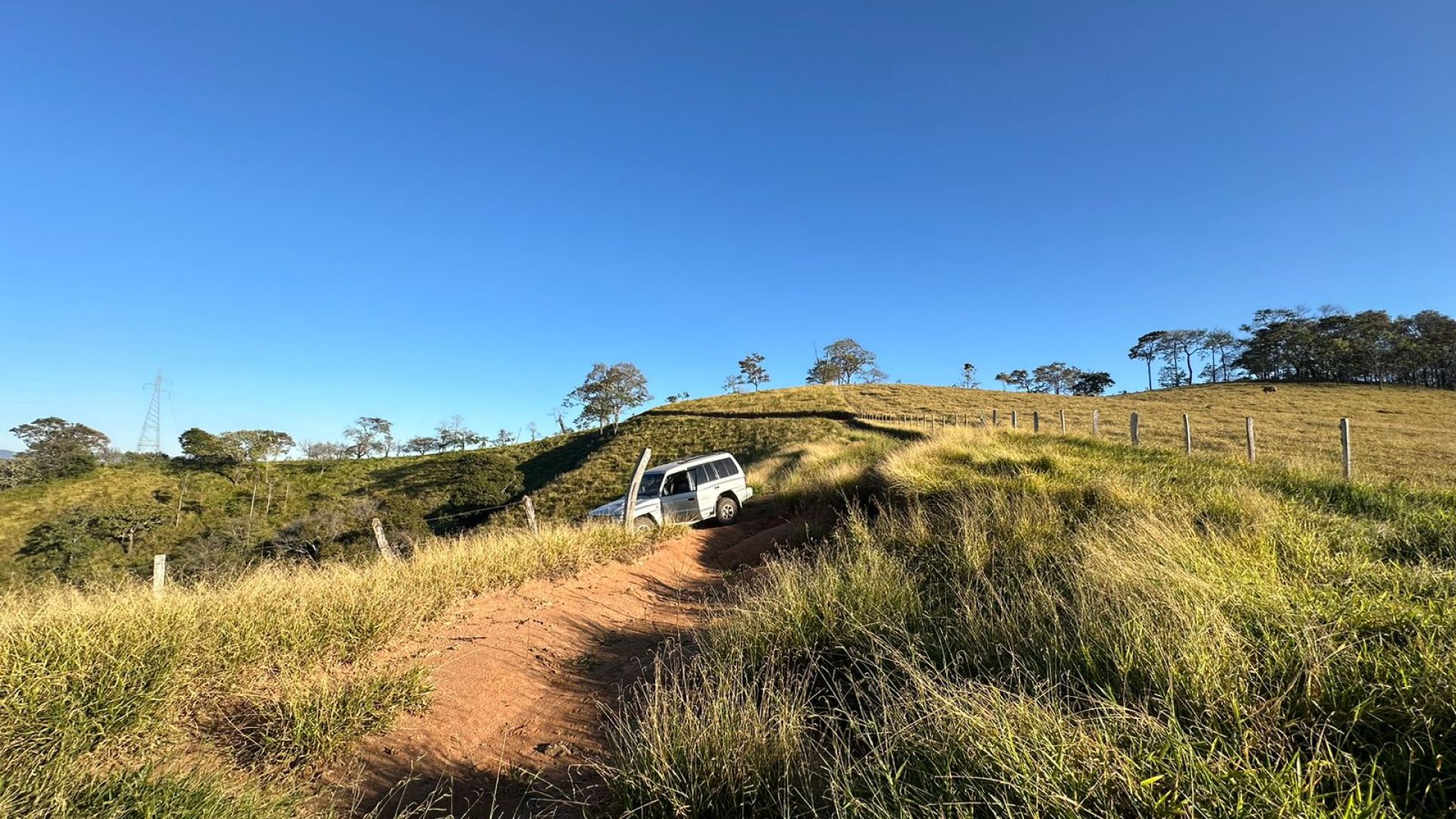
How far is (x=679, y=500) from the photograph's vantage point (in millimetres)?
14086

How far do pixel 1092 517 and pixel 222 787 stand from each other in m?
7.69

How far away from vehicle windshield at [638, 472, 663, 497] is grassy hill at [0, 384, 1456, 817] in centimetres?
623

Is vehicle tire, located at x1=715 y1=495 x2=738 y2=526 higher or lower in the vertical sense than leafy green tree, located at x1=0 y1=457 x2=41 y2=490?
lower

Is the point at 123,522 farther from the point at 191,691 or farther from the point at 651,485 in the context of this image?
the point at 191,691

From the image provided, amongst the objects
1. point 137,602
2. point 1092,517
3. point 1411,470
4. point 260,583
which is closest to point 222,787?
point 137,602

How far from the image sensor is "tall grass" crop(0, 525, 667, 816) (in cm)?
274

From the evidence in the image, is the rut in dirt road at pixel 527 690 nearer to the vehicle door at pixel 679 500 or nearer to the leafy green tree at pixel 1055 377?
the vehicle door at pixel 679 500

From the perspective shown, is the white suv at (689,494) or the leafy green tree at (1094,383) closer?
the white suv at (689,494)

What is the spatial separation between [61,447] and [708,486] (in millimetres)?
68250

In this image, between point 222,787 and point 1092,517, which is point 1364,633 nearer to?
point 1092,517

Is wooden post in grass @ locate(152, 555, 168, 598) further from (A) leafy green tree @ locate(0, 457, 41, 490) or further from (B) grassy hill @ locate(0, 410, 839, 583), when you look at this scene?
(A) leafy green tree @ locate(0, 457, 41, 490)

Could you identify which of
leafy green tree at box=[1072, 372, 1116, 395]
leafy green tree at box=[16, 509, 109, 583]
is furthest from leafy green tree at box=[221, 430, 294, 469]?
leafy green tree at box=[1072, 372, 1116, 395]

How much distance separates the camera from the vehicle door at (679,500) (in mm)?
13938

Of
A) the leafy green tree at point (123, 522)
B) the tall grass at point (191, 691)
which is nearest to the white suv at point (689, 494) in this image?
the tall grass at point (191, 691)
